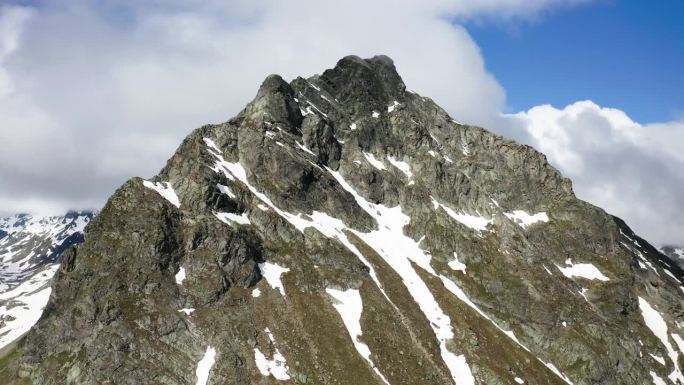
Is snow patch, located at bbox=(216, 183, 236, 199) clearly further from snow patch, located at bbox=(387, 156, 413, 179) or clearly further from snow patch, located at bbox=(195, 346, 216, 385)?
snow patch, located at bbox=(387, 156, 413, 179)

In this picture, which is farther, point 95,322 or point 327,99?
point 327,99

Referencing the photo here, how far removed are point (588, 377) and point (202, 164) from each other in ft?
331

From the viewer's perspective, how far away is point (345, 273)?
119312 mm

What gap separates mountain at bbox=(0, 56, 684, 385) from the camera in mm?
94250

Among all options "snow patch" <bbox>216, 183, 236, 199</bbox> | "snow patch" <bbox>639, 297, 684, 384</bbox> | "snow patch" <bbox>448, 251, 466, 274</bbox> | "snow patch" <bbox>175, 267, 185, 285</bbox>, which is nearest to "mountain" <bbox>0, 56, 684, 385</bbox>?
"snow patch" <bbox>639, 297, 684, 384</bbox>

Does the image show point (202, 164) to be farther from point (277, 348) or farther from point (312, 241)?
point (277, 348)

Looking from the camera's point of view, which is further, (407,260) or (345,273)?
(407,260)

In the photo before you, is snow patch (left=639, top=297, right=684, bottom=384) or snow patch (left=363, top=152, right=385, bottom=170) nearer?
snow patch (left=639, top=297, right=684, bottom=384)

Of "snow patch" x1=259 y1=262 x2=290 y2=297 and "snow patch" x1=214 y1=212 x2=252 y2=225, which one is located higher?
"snow patch" x1=214 y1=212 x2=252 y2=225

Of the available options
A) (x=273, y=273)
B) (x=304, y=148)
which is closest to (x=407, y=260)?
(x=273, y=273)

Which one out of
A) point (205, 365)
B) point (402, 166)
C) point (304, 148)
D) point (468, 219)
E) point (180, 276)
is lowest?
point (205, 365)

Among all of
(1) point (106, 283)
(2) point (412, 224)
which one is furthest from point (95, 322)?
(2) point (412, 224)

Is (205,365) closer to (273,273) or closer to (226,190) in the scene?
(273,273)

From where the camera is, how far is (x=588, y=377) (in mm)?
115375
